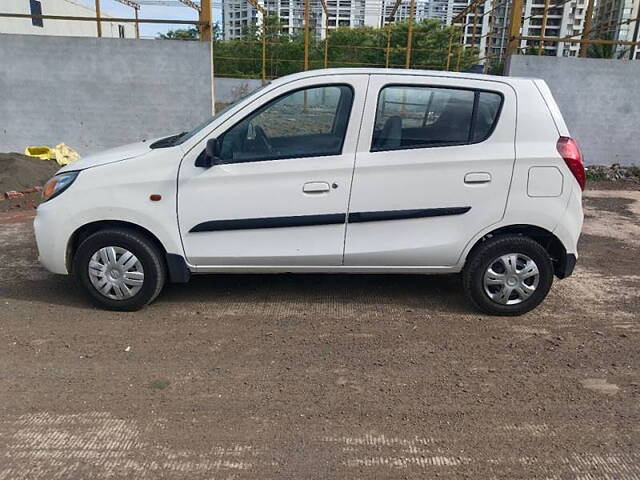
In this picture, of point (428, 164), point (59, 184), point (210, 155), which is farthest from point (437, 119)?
point (59, 184)

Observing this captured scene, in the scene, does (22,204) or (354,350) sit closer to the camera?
(354,350)

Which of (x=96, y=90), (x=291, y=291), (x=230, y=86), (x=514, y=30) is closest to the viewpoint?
(x=291, y=291)

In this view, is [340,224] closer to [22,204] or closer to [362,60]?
[22,204]

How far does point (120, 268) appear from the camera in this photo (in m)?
4.08

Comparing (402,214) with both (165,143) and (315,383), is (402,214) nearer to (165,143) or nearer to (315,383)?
(315,383)

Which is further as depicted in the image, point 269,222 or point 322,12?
point 322,12

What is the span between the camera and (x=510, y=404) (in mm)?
3119

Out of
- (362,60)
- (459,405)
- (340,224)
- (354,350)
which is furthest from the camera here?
(362,60)

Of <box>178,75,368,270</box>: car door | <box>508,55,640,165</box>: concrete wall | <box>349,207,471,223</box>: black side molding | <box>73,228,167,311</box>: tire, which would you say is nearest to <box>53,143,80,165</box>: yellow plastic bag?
<box>73,228,167,311</box>: tire

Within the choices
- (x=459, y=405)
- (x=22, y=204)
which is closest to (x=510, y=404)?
(x=459, y=405)

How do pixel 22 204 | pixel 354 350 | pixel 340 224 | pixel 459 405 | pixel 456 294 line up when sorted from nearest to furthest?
pixel 459 405 < pixel 354 350 < pixel 340 224 < pixel 456 294 < pixel 22 204

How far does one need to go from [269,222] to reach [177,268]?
831mm

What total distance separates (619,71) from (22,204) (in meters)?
11.1

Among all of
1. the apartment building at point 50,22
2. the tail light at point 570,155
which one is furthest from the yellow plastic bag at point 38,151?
the apartment building at point 50,22
